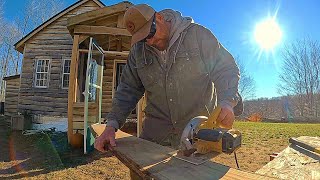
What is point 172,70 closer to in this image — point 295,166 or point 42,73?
point 295,166

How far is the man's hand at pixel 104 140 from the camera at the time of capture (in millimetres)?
2199

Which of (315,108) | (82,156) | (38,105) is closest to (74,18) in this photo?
(82,156)

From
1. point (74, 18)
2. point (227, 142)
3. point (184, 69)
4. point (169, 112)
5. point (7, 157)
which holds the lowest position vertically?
point (7, 157)

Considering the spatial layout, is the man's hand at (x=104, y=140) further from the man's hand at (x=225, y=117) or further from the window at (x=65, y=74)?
the window at (x=65, y=74)

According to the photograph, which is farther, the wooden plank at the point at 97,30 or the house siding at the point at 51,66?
the house siding at the point at 51,66

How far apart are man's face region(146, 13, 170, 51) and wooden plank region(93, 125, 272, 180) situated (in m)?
0.87

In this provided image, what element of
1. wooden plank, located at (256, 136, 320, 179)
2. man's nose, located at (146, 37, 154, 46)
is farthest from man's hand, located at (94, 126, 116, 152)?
wooden plank, located at (256, 136, 320, 179)

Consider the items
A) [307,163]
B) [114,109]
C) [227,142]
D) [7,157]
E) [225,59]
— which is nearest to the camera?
[227,142]

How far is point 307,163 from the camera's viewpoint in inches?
86.7

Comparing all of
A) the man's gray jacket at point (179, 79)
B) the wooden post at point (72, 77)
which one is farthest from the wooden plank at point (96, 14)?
the man's gray jacket at point (179, 79)

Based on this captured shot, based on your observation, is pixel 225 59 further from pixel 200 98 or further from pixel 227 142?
pixel 227 142

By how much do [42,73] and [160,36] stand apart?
517 inches

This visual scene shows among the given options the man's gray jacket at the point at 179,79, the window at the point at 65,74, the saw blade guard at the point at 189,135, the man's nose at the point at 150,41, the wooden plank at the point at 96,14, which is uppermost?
the wooden plank at the point at 96,14

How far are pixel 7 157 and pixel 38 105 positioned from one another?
7.55m
